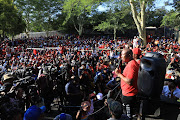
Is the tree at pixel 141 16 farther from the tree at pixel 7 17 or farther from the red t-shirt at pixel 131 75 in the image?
the tree at pixel 7 17

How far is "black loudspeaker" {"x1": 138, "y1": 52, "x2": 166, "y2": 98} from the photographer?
1892mm

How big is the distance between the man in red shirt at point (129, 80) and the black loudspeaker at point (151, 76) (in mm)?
404

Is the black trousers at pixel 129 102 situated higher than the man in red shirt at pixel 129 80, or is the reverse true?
the man in red shirt at pixel 129 80

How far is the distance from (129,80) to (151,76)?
530 mm

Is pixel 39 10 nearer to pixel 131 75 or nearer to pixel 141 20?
pixel 141 20

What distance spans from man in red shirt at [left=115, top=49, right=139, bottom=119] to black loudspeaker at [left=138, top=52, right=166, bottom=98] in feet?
1.32

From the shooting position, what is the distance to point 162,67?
1926 mm

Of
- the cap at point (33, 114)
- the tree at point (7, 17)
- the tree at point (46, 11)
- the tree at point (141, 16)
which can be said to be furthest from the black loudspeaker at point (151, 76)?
the tree at point (46, 11)

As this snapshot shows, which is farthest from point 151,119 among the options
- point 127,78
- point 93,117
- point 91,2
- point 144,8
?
point 91,2

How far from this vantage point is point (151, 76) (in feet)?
6.27

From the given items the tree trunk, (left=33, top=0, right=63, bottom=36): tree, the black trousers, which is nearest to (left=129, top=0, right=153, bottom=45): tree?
the tree trunk

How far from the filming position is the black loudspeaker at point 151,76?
6.21 feet

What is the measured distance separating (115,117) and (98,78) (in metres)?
3.62

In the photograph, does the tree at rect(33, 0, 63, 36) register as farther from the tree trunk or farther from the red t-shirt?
the red t-shirt
